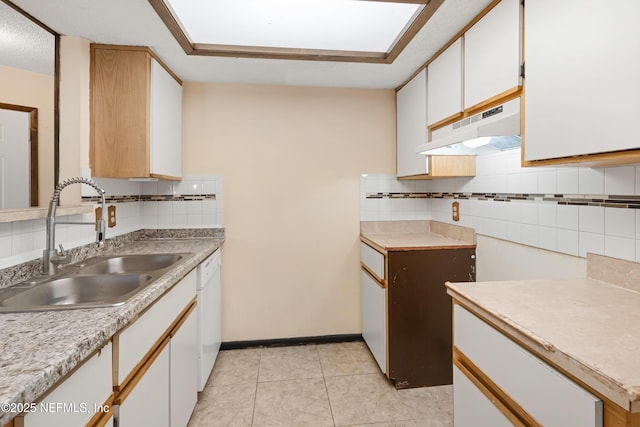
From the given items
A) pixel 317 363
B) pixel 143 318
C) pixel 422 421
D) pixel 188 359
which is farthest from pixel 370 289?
pixel 143 318

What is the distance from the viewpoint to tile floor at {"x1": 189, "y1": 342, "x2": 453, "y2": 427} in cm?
181

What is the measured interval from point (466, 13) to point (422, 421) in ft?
7.18

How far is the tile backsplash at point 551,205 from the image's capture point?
1210 millimetres

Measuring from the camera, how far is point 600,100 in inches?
37.2

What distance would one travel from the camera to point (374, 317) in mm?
2348

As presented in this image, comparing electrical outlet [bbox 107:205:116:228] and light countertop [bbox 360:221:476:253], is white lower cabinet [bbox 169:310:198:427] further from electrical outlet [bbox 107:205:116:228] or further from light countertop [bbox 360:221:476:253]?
light countertop [bbox 360:221:476:253]

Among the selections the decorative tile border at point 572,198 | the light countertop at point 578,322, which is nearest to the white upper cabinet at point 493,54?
the decorative tile border at point 572,198

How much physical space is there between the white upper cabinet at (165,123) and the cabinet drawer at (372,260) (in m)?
1.57

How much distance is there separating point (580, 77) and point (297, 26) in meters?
1.36

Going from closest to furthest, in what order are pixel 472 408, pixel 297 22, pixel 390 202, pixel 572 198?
pixel 472 408, pixel 572 198, pixel 297 22, pixel 390 202

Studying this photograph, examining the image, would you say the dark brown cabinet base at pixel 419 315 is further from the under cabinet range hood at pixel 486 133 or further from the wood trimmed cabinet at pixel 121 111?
the wood trimmed cabinet at pixel 121 111

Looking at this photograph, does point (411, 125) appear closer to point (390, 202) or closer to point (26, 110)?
point (390, 202)

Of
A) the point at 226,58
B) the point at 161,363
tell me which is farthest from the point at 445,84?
the point at 161,363

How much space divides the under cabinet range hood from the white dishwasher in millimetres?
1534
